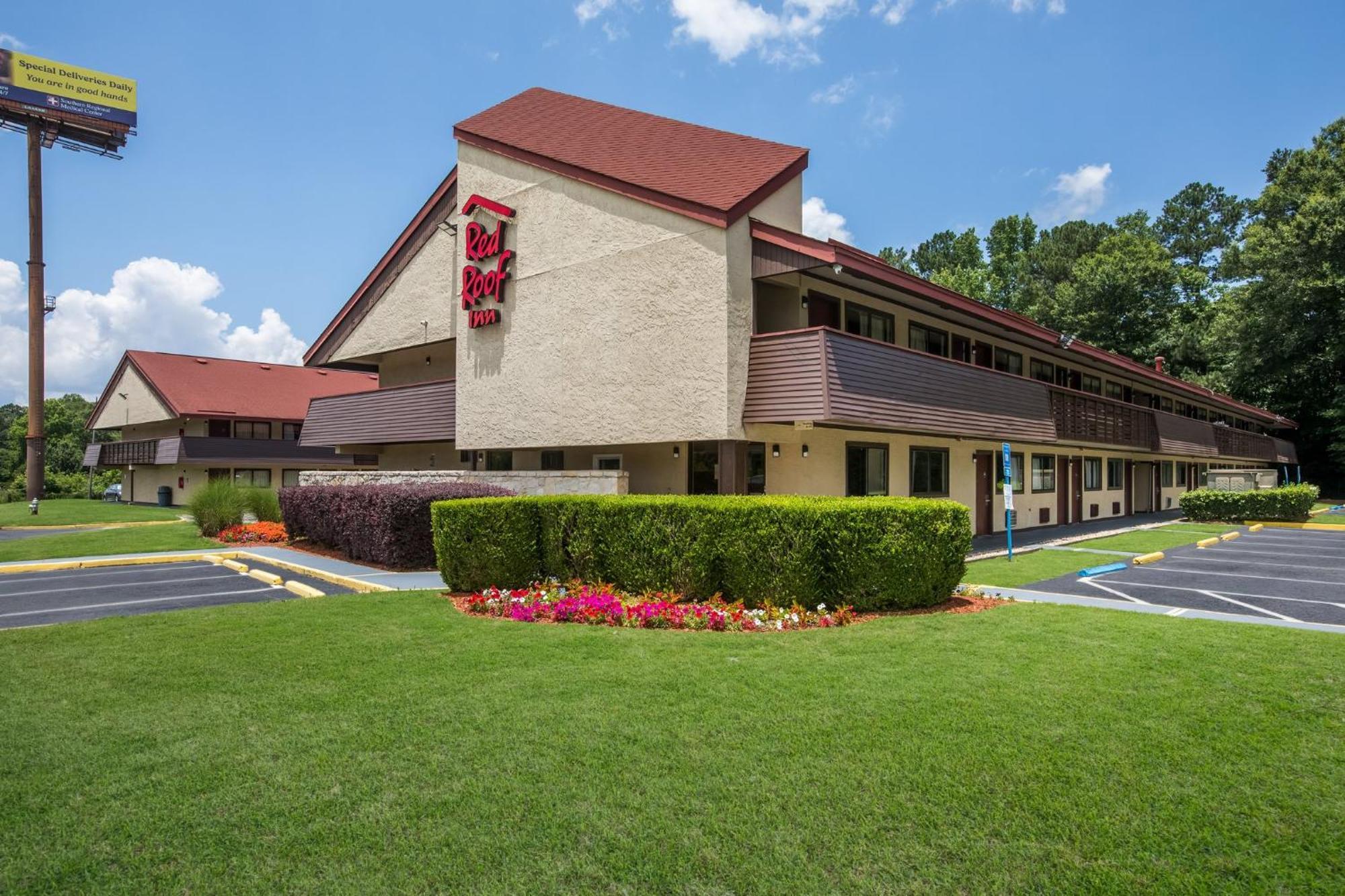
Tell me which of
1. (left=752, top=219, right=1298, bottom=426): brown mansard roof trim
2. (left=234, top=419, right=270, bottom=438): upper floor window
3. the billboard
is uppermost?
the billboard

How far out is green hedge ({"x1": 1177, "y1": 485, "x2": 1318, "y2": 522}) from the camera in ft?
91.7

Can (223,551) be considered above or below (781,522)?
below

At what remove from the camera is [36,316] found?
154 feet

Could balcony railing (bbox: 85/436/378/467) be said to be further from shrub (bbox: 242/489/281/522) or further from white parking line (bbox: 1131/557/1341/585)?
white parking line (bbox: 1131/557/1341/585)

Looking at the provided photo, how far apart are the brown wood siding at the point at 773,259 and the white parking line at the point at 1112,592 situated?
7.74m

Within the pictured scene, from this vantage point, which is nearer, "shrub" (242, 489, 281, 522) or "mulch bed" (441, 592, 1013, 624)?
"mulch bed" (441, 592, 1013, 624)

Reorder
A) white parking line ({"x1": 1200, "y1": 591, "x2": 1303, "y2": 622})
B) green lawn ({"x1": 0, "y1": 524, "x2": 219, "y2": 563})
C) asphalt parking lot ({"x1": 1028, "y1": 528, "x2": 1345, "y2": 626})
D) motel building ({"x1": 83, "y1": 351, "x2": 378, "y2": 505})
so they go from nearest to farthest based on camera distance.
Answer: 1. white parking line ({"x1": 1200, "y1": 591, "x2": 1303, "y2": 622})
2. asphalt parking lot ({"x1": 1028, "y1": 528, "x2": 1345, "y2": 626})
3. green lawn ({"x1": 0, "y1": 524, "x2": 219, "y2": 563})
4. motel building ({"x1": 83, "y1": 351, "x2": 378, "y2": 505})

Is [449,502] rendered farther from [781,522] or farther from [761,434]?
[761,434]

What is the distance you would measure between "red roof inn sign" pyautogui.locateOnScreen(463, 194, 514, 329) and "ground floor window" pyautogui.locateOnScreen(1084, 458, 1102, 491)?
24046 millimetres

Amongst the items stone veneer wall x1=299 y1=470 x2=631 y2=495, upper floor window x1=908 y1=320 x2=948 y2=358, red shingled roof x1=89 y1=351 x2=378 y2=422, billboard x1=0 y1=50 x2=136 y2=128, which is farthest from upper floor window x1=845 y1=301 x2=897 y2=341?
billboard x1=0 y1=50 x2=136 y2=128

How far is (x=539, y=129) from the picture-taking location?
19.8 meters

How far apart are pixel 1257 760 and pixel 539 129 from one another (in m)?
20.0

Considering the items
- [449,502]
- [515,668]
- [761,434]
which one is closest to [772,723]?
[515,668]

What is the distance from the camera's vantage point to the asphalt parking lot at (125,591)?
34.8ft
